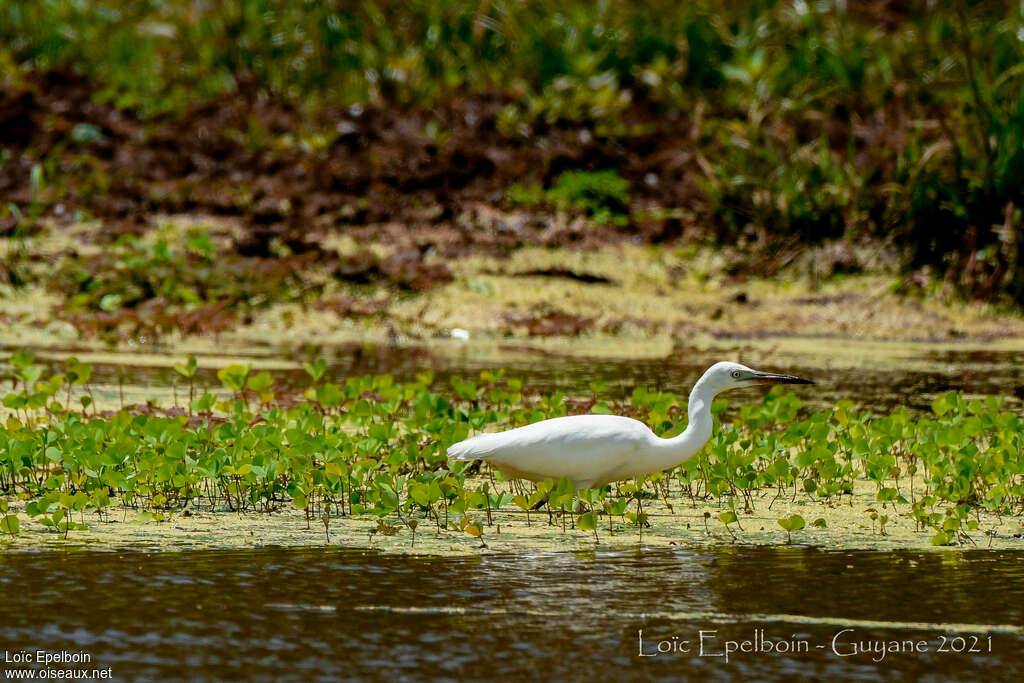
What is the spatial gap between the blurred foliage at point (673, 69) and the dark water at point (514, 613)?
851 centimetres

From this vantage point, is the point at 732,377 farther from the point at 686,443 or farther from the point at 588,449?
the point at 588,449

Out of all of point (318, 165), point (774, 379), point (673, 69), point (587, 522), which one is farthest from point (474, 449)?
point (673, 69)

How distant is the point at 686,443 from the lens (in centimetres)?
689

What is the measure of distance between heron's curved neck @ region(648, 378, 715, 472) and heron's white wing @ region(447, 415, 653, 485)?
7 centimetres

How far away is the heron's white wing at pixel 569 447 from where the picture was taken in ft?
22.2

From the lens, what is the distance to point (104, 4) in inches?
772

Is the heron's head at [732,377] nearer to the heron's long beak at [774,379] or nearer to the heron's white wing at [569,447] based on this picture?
the heron's long beak at [774,379]

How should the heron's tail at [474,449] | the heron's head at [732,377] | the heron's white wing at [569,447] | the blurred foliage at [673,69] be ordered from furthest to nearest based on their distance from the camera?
the blurred foliage at [673,69] → the heron's head at [732,377] → the heron's tail at [474,449] → the heron's white wing at [569,447]

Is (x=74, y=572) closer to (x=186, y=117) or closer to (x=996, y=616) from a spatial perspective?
(x=996, y=616)

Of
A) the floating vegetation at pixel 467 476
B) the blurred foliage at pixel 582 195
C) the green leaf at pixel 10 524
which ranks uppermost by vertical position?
the blurred foliage at pixel 582 195

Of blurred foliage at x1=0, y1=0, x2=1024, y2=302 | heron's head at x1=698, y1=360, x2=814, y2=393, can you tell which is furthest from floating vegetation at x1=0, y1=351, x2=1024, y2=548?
blurred foliage at x1=0, y1=0, x2=1024, y2=302

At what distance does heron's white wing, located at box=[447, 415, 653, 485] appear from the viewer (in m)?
6.78

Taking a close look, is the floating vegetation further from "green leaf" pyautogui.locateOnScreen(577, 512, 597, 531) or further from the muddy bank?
the muddy bank

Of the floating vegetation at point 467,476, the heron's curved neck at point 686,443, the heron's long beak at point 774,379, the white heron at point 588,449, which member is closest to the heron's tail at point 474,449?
the white heron at point 588,449
